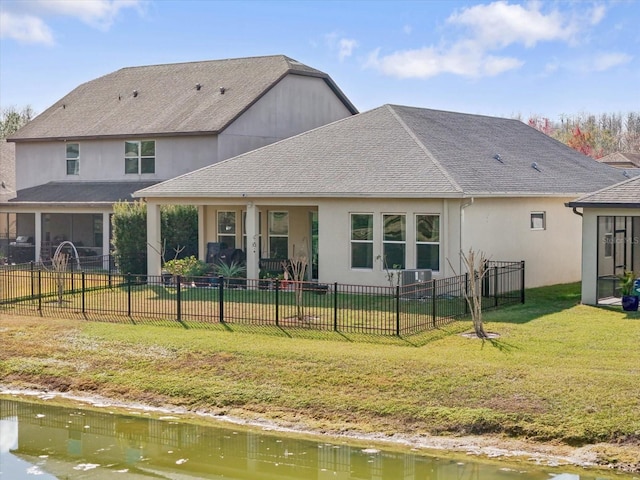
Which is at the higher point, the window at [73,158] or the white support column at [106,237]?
the window at [73,158]

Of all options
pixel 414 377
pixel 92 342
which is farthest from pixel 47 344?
pixel 414 377

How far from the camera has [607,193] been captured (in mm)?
25594

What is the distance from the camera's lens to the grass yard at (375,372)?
16188 millimetres

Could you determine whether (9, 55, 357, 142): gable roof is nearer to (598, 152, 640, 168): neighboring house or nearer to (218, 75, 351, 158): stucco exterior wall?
(218, 75, 351, 158): stucco exterior wall

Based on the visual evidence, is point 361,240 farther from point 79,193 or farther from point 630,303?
point 79,193

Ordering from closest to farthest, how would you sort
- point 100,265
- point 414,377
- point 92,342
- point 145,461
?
point 145,461 → point 414,377 → point 92,342 → point 100,265

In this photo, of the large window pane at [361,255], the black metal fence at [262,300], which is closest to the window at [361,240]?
the large window pane at [361,255]

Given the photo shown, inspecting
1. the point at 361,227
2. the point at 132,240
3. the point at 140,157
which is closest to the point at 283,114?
the point at 140,157

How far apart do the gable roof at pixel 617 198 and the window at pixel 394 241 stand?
14.9ft

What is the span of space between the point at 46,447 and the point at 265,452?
372cm

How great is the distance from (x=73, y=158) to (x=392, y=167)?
59.2 feet

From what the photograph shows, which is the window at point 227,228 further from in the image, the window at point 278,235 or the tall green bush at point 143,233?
the window at point 278,235

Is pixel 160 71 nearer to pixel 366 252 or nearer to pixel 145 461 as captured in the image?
pixel 366 252

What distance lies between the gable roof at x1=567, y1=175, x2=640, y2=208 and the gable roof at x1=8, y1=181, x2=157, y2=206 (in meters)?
18.1
